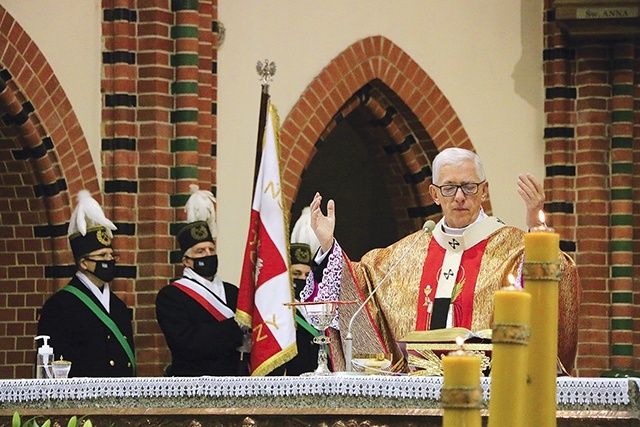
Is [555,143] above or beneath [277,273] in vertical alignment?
above

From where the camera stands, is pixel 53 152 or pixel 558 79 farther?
pixel 558 79

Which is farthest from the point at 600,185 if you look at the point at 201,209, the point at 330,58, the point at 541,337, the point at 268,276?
the point at 541,337

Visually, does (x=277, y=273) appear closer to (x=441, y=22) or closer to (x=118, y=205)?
(x=118, y=205)

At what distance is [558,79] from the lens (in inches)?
405

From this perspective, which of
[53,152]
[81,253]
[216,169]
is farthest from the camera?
[216,169]

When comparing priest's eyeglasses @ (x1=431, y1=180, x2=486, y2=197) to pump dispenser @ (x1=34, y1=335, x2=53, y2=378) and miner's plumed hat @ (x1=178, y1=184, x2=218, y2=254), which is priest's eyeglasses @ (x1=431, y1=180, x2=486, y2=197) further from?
miner's plumed hat @ (x1=178, y1=184, x2=218, y2=254)

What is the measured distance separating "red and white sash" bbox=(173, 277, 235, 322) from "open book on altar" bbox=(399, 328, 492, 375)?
2.64 metres

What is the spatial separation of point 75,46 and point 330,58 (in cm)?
201

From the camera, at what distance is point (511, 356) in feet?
4.66

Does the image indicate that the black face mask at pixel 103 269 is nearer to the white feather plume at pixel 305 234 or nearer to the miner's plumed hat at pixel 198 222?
the miner's plumed hat at pixel 198 222

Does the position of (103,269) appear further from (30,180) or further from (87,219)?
(30,180)

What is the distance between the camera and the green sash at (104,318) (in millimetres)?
7102

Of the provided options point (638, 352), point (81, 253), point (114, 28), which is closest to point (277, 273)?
point (81, 253)

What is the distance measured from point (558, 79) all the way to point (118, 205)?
12.2 ft
